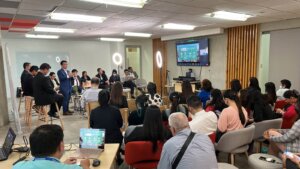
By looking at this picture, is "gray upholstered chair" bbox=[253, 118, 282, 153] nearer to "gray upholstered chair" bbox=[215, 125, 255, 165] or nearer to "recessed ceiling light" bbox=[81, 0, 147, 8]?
"gray upholstered chair" bbox=[215, 125, 255, 165]

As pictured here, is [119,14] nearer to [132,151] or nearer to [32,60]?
[132,151]

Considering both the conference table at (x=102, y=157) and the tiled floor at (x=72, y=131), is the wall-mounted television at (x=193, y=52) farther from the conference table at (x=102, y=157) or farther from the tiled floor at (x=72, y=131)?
the conference table at (x=102, y=157)

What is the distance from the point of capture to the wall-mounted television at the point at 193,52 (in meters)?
8.34

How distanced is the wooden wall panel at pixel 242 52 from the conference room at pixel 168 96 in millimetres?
32

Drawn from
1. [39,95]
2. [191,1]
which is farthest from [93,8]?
[39,95]

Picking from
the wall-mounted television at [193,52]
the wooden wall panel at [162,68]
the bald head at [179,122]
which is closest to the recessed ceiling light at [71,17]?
the bald head at [179,122]

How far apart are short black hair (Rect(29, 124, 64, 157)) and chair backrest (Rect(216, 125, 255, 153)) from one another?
2078 mm

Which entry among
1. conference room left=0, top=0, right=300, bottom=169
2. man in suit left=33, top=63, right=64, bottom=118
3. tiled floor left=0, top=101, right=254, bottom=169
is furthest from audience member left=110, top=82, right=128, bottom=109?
man in suit left=33, top=63, right=64, bottom=118

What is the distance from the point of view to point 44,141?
1347 millimetres

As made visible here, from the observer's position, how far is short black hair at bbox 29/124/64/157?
1329 millimetres

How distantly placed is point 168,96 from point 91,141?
146 inches

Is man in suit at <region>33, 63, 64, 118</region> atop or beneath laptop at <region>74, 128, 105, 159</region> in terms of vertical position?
atop

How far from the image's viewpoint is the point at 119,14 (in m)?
4.82

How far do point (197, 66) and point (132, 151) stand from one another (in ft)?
23.2
